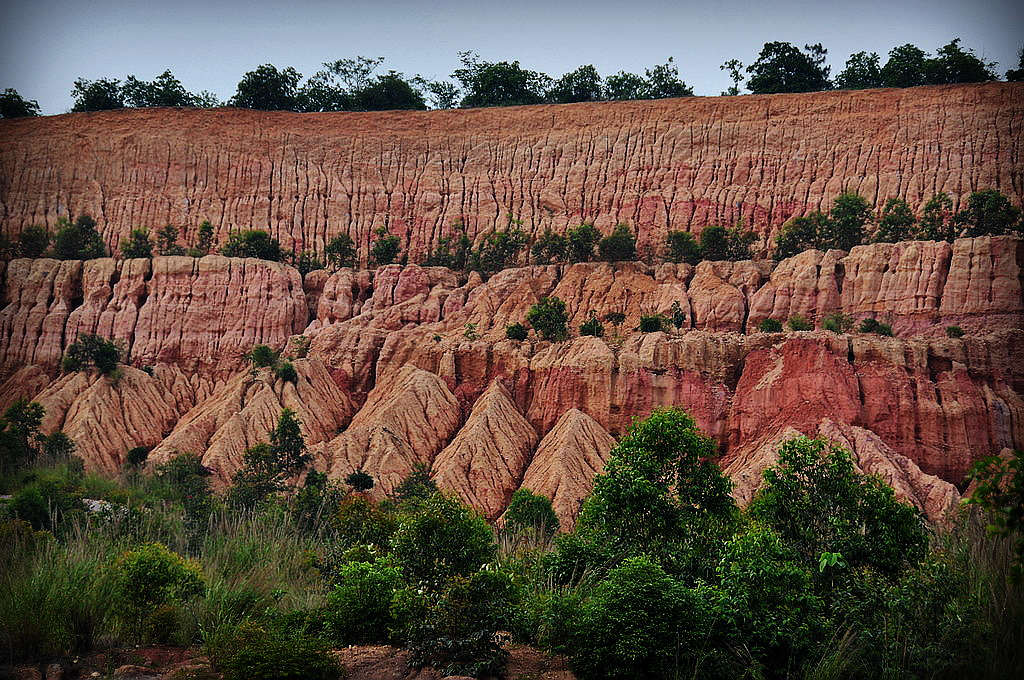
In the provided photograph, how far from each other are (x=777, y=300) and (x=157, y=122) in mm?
40572

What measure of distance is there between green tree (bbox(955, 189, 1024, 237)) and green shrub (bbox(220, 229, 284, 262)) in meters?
36.1

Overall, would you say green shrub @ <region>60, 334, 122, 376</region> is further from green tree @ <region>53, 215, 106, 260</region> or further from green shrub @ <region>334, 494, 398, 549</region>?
green shrub @ <region>334, 494, 398, 549</region>

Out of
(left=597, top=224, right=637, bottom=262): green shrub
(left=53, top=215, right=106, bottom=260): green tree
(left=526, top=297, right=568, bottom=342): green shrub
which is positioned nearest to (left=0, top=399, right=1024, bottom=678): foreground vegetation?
(left=526, top=297, right=568, bottom=342): green shrub

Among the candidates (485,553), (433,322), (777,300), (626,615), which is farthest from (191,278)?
(626,615)

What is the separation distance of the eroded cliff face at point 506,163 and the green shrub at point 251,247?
3279 mm

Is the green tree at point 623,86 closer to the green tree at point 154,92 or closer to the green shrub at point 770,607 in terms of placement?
the green tree at point 154,92

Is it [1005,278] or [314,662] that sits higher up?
[1005,278]

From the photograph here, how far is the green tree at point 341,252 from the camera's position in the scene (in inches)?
2148

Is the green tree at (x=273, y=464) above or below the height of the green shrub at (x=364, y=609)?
below

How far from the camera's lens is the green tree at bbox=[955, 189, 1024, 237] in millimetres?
45062

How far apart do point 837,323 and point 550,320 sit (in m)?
13.0

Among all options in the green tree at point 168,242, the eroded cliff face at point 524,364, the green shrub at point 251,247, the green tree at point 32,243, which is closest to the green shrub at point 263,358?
the eroded cliff face at point 524,364

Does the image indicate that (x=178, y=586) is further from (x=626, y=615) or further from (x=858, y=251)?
(x=858, y=251)

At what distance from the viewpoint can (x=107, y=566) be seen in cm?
1794
